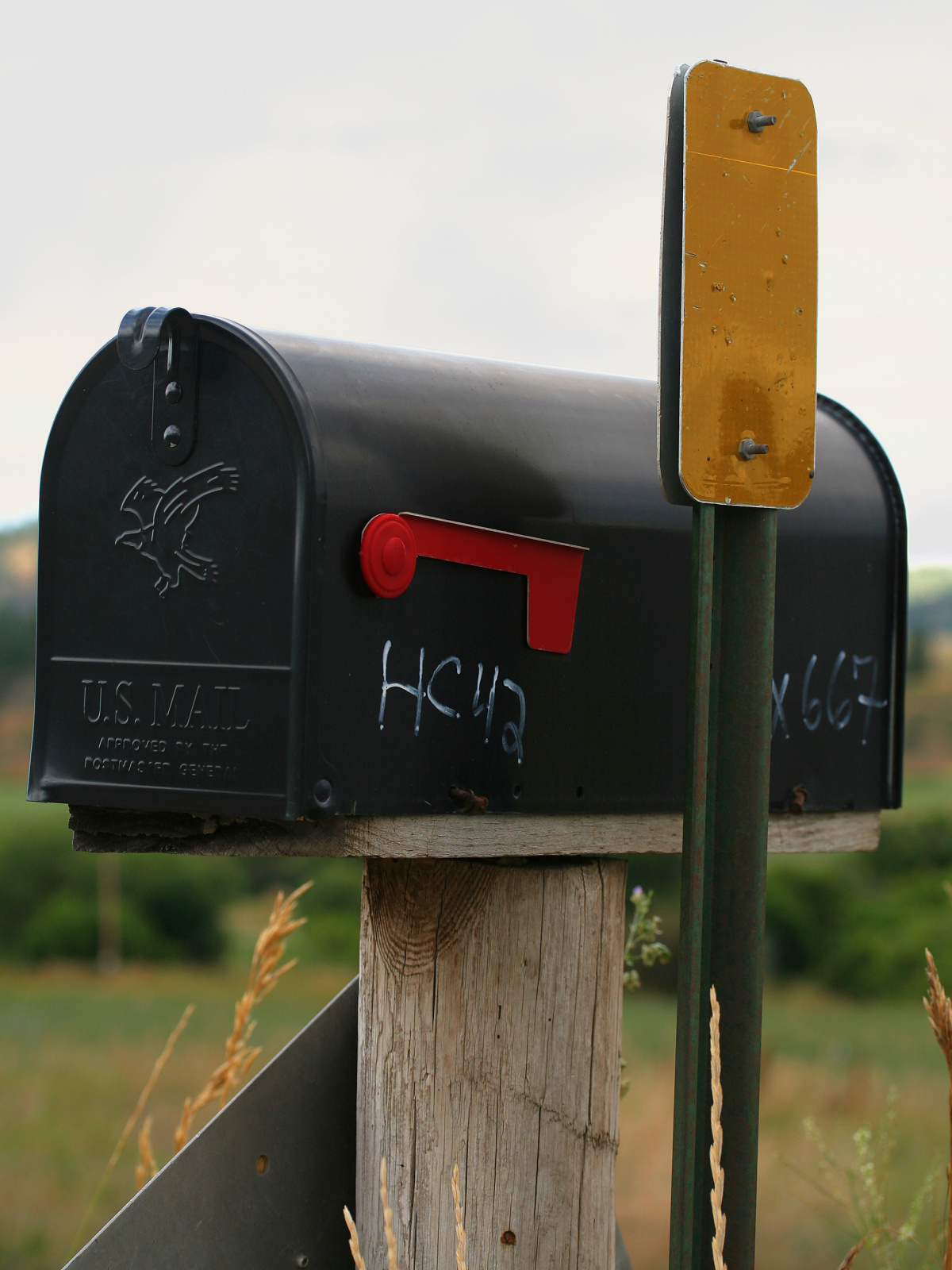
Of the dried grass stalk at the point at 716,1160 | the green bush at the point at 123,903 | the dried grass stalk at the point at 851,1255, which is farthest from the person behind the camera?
the green bush at the point at 123,903

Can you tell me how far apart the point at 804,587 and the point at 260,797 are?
0.81 metres

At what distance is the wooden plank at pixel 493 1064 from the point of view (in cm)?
160

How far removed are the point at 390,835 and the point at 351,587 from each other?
258 millimetres

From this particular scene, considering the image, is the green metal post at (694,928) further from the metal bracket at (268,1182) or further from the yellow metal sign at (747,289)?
the metal bracket at (268,1182)

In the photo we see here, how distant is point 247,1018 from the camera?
168cm

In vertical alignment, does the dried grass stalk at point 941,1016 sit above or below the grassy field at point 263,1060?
above

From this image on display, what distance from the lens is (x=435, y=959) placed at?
164 cm

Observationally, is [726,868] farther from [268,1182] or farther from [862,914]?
[862,914]

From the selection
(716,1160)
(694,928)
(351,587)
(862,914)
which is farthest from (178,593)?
(862,914)

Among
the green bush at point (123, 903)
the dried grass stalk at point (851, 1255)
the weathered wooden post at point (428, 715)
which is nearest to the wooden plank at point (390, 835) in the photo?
the weathered wooden post at point (428, 715)

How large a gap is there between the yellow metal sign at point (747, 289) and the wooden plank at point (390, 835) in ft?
1.41

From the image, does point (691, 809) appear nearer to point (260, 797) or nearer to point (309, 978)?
point (260, 797)

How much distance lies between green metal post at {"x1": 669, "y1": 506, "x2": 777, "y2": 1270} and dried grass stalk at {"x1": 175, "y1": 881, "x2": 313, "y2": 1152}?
48 centimetres

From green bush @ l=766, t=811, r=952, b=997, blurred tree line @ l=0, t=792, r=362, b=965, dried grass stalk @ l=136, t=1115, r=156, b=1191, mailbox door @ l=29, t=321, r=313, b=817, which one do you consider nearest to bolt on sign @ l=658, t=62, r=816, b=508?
mailbox door @ l=29, t=321, r=313, b=817
